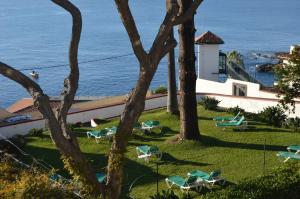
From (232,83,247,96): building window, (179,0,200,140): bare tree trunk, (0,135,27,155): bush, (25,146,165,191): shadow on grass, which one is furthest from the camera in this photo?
(232,83,247,96): building window

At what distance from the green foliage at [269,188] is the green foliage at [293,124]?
27.2ft

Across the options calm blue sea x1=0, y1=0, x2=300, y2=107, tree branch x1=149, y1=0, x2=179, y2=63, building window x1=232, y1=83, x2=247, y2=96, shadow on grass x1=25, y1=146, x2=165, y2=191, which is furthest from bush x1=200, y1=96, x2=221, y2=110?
calm blue sea x1=0, y1=0, x2=300, y2=107

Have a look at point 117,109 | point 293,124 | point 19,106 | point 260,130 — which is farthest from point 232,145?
point 19,106

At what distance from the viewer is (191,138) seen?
20312mm

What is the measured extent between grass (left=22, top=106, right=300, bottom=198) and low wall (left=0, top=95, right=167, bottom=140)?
1.52 m

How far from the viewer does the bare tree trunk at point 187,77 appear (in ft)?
64.5

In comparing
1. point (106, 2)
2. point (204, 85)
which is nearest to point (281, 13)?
point (106, 2)

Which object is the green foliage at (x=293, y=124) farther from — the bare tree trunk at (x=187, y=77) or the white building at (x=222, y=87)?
the bare tree trunk at (x=187, y=77)

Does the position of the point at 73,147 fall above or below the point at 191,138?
above

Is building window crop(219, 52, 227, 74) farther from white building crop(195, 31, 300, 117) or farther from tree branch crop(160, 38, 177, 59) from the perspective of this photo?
tree branch crop(160, 38, 177, 59)

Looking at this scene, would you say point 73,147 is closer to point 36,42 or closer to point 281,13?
point 36,42

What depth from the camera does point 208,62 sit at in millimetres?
31875

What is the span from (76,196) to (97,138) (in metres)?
11.9

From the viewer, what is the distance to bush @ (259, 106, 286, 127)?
894 inches
